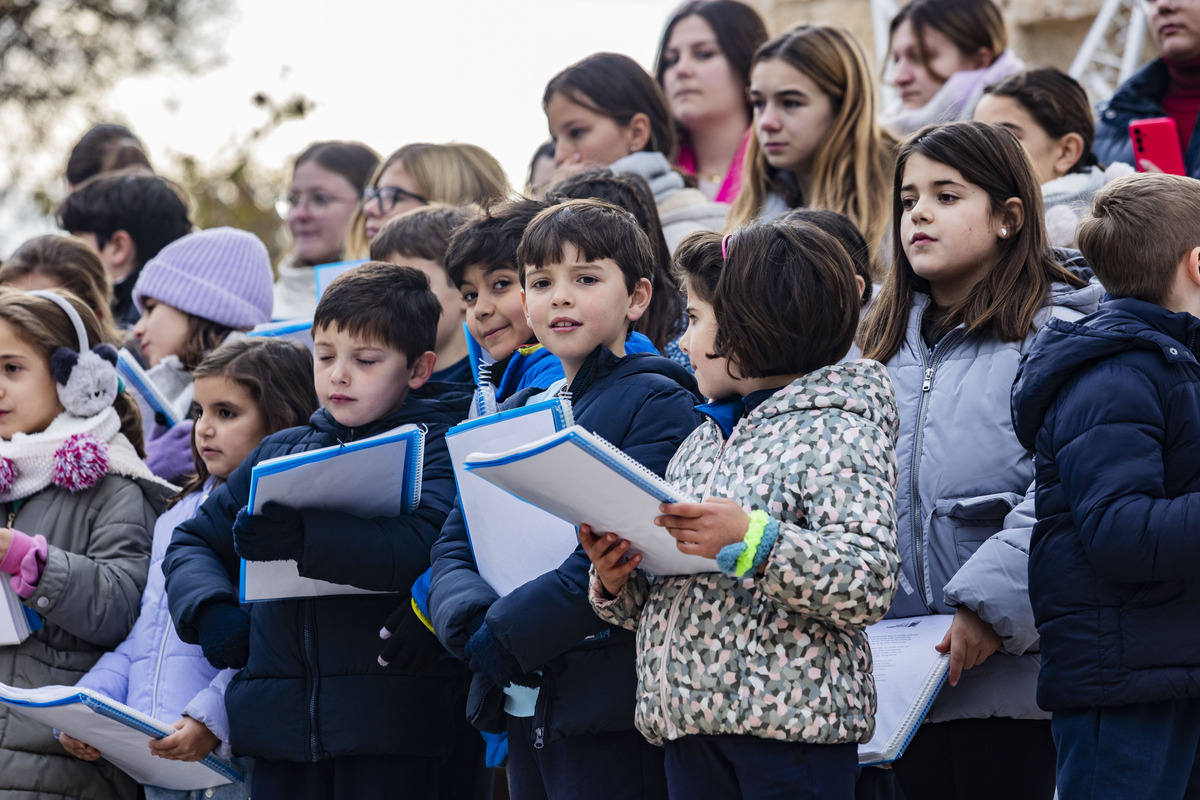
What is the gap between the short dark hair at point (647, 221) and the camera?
3.64 m

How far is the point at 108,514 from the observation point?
12.6 feet

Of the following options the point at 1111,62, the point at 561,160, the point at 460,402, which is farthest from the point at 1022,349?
the point at 1111,62

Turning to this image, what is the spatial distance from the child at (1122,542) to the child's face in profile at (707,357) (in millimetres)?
599

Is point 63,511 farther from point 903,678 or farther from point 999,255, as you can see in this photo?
point 999,255

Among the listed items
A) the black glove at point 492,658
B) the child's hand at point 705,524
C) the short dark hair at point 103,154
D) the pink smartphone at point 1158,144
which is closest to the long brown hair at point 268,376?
the black glove at point 492,658

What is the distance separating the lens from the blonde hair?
515 cm

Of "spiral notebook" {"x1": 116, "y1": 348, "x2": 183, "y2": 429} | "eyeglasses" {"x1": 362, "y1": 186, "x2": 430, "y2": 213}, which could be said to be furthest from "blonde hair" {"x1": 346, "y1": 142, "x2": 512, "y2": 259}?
"spiral notebook" {"x1": 116, "y1": 348, "x2": 183, "y2": 429}

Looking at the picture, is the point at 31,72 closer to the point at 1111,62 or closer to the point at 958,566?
the point at 1111,62

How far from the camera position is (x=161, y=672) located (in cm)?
353

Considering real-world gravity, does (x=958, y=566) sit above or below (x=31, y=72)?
below

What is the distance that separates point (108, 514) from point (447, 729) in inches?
52.1

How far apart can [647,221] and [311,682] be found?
5.19 feet

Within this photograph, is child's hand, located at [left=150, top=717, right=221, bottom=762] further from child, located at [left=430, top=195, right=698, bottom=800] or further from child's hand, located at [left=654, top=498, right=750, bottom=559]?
child's hand, located at [left=654, top=498, right=750, bottom=559]

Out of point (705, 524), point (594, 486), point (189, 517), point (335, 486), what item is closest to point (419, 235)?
point (189, 517)
